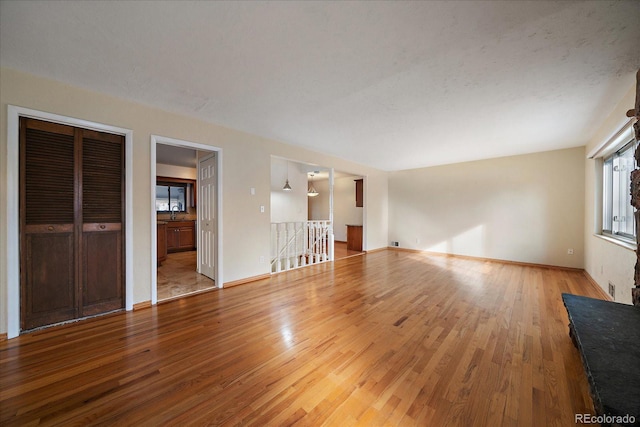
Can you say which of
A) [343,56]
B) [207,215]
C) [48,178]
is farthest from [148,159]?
[343,56]

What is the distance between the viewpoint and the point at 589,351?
1.36 metres

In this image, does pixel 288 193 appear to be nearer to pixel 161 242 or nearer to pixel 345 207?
pixel 345 207

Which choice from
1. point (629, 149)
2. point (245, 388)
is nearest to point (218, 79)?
point (245, 388)

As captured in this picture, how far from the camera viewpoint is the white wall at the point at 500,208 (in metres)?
4.73

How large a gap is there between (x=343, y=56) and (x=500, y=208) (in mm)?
5482

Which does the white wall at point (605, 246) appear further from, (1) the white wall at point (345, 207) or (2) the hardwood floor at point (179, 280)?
(1) the white wall at point (345, 207)

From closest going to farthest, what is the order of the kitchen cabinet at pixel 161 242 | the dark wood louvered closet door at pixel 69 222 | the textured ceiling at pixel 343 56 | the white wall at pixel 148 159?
1. the textured ceiling at pixel 343 56
2. the white wall at pixel 148 159
3. the dark wood louvered closet door at pixel 69 222
4. the kitchen cabinet at pixel 161 242

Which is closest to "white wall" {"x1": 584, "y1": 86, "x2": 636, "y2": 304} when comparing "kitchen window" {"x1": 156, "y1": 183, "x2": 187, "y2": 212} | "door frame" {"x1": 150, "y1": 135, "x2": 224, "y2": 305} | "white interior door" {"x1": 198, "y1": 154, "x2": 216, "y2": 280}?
"door frame" {"x1": 150, "y1": 135, "x2": 224, "y2": 305}

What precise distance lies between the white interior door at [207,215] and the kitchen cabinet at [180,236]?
A: 9.57 ft

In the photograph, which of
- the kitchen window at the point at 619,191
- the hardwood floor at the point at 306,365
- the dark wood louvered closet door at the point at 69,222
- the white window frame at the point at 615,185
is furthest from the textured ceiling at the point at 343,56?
the hardwood floor at the point at 306,365

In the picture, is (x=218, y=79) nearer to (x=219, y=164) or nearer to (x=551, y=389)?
(x=219, y=164)

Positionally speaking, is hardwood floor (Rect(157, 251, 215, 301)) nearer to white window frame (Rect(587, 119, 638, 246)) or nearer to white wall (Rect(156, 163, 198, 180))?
white wall (Rect(156, 163, 198, 180))

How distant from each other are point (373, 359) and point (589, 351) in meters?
1.30

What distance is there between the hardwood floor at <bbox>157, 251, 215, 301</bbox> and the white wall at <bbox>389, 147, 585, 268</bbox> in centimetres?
557
